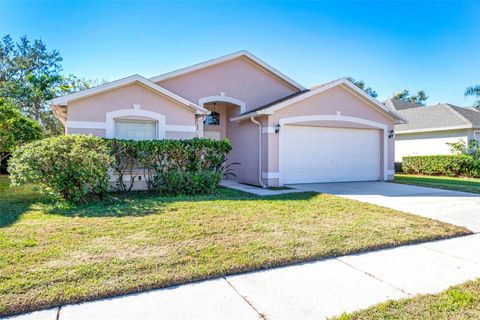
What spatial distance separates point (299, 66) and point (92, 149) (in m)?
13.9

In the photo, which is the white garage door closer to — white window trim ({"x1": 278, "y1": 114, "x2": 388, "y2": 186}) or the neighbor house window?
white window trim ({"x1": 278, "y1": 114, "x2": 388, "y2": 186})

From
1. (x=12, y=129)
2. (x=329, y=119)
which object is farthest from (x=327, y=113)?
(x=12, y=129)

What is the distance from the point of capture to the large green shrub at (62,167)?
740 cm

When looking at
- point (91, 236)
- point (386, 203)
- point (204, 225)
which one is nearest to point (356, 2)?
point (386, 203)

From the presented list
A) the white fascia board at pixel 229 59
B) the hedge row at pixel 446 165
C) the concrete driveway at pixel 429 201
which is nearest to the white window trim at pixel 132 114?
the white fascia board at pixel 229 59

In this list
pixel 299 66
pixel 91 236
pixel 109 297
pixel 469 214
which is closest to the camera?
pixel 109 297

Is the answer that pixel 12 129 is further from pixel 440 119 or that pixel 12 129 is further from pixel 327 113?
pixel 440 119

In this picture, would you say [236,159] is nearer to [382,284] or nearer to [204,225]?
[204,225]

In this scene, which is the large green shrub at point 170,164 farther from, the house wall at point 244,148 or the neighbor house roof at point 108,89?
the house wall at point 244,148

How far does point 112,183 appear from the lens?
33.3ft

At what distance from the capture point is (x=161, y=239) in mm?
4957

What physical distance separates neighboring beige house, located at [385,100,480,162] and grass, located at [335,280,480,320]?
17669 millimetres

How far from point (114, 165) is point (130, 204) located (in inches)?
80.9

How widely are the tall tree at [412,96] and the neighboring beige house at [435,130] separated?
25.8 m
